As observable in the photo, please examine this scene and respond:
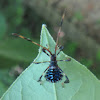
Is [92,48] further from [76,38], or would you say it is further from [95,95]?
[95,95]

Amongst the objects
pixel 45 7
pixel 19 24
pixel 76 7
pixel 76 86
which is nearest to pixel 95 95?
pixel 76 86

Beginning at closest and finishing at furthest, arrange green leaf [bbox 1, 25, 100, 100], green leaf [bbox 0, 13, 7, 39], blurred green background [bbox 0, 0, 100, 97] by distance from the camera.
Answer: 1. green leaf [bbox 1, 25, 100, 100]
2. blurred green background [bbox 0, 0, 100, 97]
3. green leaf [bbox 0, 13, 7, 39]

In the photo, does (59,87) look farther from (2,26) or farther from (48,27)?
(48,27)

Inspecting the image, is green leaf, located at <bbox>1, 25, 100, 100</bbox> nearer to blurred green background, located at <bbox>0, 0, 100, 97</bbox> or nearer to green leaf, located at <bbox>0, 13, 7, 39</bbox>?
blurred green background, located at <bbox>0, 0, 100, 97</bbox>

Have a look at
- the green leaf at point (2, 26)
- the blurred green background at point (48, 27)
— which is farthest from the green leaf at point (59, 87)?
the green leaf at point (2, 26)

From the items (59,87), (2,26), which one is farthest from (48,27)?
(59,87)

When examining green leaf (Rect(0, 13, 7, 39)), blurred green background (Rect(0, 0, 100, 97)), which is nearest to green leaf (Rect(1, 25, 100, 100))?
blurred green background (Rect(0, 0, 100, 97))
